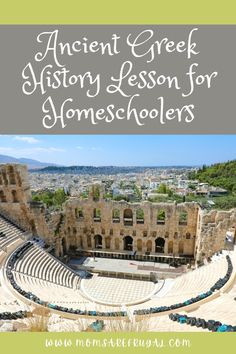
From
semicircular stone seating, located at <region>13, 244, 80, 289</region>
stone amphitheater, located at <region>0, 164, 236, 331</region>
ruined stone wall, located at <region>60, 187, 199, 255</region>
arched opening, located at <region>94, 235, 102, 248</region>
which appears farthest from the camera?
arched opening, located at <region>94, 235, 102, 248</region>

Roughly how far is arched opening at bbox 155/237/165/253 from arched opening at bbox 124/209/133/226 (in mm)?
4193

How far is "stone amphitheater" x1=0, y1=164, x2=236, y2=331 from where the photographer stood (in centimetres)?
1694

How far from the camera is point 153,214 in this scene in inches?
1198

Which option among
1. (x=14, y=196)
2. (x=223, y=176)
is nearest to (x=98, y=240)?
(x=14, y=196)

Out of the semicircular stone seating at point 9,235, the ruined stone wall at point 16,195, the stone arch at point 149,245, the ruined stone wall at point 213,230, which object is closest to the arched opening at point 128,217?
the stone arch at point 149,245

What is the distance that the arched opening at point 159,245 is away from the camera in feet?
104

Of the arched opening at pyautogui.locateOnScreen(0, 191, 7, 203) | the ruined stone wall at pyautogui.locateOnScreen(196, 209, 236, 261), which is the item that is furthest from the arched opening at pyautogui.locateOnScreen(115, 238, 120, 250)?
the arched opening at pyautogui.locateOnScreen(0, 191, 7, 203)

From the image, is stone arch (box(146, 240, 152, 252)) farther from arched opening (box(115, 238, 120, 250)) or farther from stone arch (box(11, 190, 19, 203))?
stone arch (box(11, 190, 19, 203))

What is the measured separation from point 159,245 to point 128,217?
530 cm

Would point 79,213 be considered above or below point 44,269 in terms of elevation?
above

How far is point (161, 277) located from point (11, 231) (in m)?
16.8

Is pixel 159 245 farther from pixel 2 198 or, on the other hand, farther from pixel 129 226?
pixel 2 198

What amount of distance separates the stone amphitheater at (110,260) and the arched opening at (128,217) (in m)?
0.12

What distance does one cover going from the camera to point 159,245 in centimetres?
3195
